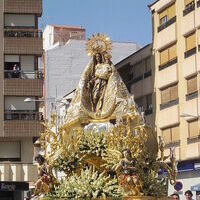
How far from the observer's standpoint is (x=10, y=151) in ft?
169

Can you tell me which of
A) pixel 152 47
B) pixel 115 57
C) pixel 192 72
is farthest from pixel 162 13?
pixel 115 57

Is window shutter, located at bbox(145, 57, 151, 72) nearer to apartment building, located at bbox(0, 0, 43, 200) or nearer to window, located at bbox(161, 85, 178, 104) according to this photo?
window, located at bbox(161, 85, 178, 104)

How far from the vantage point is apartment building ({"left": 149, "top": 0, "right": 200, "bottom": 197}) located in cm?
4946

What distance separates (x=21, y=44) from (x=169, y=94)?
11.0 metres

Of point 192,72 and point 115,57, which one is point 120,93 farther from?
point 115,57

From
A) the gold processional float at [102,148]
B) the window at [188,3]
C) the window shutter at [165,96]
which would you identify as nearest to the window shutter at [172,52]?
the window shutter at [165,96]

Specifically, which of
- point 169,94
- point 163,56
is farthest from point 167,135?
point 163,56

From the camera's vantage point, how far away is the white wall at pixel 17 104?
51.8 meters

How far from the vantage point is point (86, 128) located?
17656mm

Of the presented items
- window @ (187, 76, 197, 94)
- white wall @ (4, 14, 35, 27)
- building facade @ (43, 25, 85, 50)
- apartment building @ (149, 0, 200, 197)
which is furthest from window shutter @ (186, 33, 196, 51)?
building facade @ (43, 25, 85, 50)

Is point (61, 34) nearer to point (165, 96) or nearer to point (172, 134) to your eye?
point (165, 96)

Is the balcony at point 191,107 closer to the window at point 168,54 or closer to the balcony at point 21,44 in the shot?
the window at point 168,54

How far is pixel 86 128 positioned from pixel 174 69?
35.8 metres

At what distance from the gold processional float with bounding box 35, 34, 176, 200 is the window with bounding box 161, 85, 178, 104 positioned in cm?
3457
